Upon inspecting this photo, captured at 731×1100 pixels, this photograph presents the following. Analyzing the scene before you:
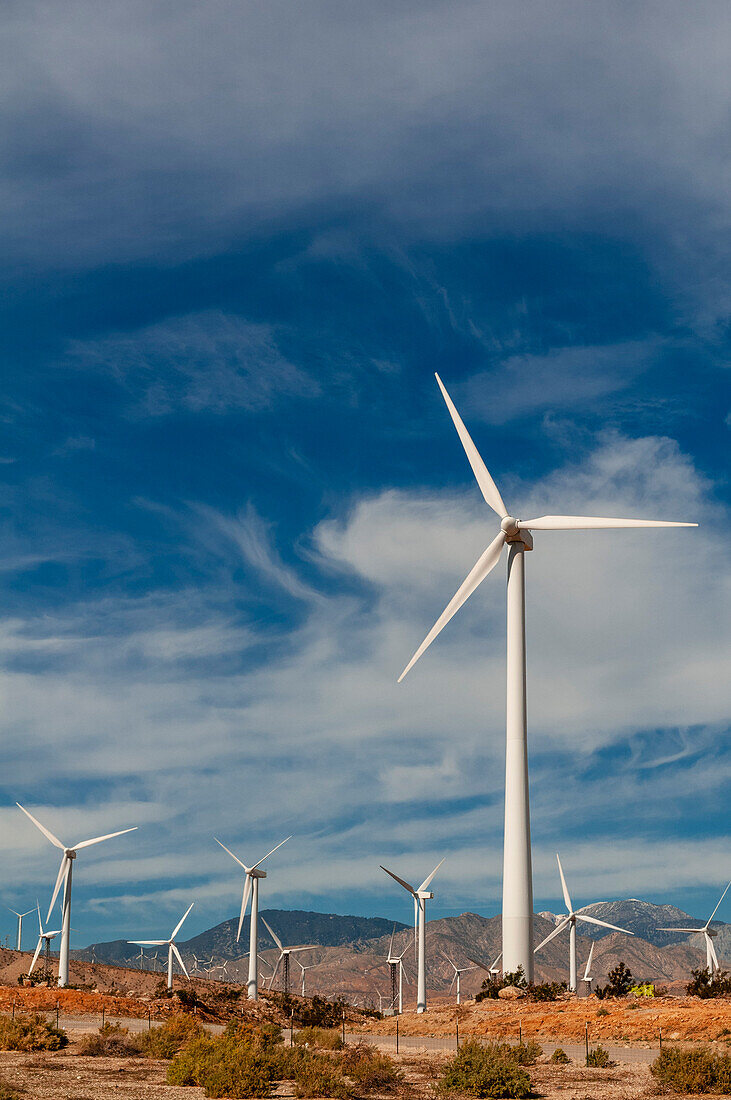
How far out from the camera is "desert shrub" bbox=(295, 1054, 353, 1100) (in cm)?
3547

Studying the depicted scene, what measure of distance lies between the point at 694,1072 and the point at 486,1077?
7.60 m

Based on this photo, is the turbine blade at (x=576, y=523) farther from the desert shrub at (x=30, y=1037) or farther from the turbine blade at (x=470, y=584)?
the desert shrub at (x=30, y=1037)

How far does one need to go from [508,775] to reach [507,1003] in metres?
13.2

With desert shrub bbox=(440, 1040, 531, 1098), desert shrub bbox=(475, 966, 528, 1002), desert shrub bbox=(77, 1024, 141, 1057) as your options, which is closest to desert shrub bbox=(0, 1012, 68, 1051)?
desert shrub bbox=(77, 1024, 141, 1057)

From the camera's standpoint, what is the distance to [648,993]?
69.3m

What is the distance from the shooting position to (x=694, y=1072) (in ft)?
126

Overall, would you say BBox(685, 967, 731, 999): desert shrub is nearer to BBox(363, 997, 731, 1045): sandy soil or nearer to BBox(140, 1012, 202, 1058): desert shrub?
BBox(363, 997, 731, 1045): sandy soil

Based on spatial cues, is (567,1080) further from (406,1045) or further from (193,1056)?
(406,1045)

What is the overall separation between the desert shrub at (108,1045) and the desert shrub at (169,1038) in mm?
486

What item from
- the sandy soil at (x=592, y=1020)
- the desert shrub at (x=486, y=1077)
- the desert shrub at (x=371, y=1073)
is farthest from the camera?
the sandy soil at (x=592, y=1020)

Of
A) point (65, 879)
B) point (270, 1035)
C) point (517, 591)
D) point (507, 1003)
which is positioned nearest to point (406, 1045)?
point (507, 1003)

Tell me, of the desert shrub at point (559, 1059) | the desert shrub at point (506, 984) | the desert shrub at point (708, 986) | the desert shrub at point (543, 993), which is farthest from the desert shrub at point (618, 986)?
the desert shrub at point (559, 1059)

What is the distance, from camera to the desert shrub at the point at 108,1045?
156 feet

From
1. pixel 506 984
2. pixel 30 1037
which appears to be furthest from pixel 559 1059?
pixel 30 1037
